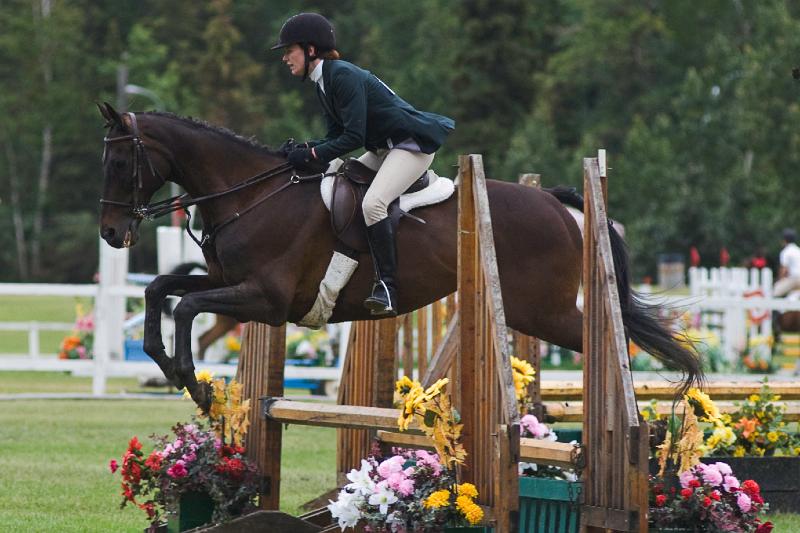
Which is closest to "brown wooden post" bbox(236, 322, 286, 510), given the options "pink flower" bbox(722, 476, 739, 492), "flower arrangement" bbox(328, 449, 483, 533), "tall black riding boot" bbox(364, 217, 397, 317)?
"tall black riding boot" bbox(364, 217, 397, 317)

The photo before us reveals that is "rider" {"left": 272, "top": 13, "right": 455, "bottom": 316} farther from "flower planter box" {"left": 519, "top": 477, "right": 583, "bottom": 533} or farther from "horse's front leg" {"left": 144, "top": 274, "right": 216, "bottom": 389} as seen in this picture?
"flower planter box" {"left": 519, "top": 477, "right": 583, "bottom": 533}

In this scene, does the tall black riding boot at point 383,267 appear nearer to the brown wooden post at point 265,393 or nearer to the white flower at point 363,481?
the brown wooden post at point 265,393

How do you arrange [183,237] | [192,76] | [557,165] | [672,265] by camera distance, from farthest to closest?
[192,76] < [557,165] < [672,265] < [183,237]

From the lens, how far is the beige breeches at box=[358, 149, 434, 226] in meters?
6.81

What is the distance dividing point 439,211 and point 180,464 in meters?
1.78

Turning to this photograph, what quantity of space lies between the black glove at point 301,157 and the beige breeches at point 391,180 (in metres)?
0.33

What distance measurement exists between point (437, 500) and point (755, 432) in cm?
325

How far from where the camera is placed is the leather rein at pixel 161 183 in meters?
6.82

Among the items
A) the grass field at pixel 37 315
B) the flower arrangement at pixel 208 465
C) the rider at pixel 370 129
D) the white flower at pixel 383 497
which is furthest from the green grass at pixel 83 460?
the grass field at pixel 37 315

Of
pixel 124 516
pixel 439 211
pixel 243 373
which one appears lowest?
pixel 124 516

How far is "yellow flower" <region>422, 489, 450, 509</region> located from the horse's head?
230cm

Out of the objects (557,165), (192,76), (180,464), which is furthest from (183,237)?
(192,76)

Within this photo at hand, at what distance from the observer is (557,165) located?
1866 inches

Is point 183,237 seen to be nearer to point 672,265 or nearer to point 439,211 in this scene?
point 439,211
